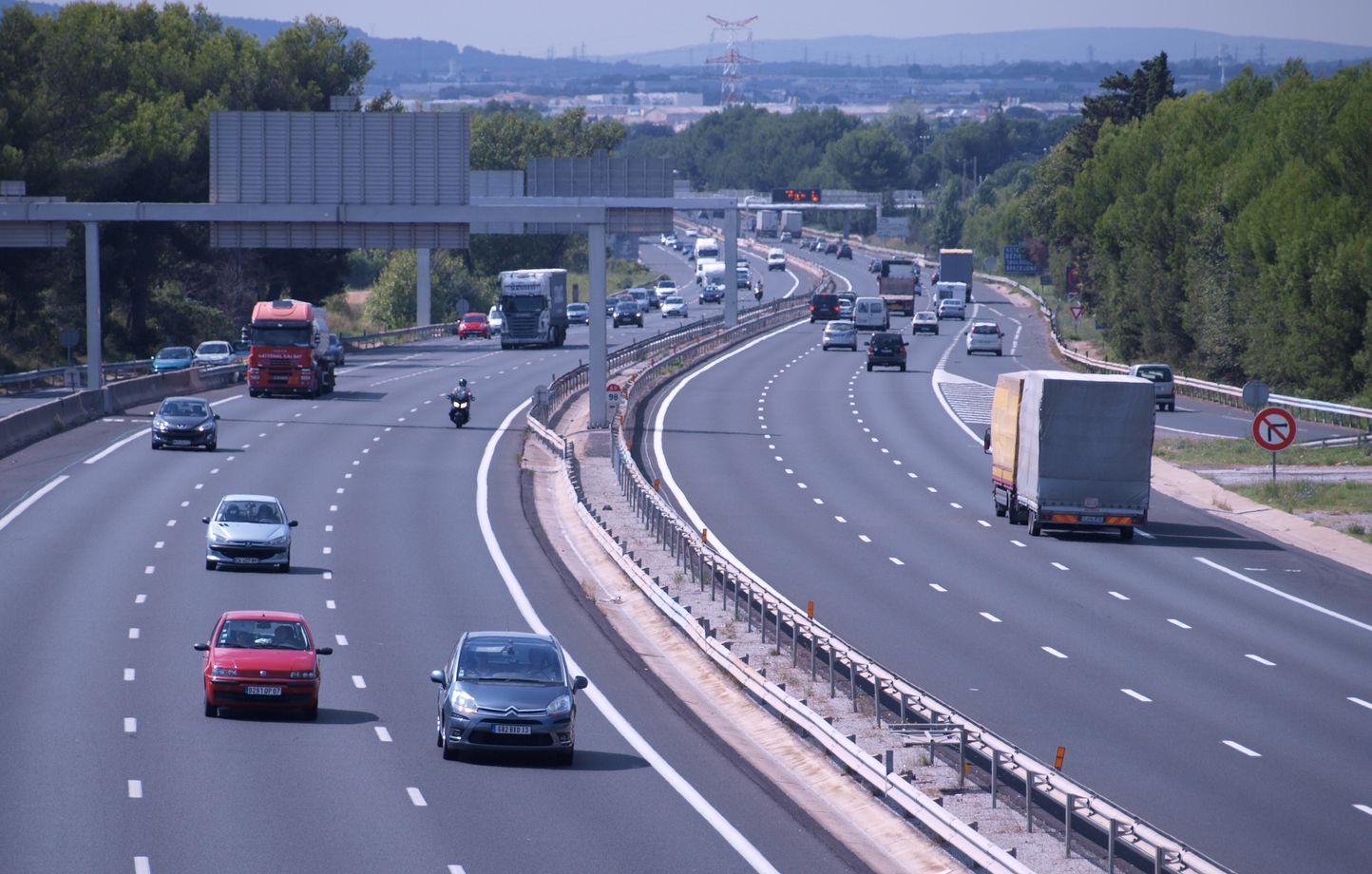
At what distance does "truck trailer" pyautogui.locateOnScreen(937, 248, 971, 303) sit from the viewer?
465 feet

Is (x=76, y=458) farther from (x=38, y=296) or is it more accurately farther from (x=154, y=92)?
(x=154, y=92)

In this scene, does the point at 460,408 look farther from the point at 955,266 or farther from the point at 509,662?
the point at 955,266

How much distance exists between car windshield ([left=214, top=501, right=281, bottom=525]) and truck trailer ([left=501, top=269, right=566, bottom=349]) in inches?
2386

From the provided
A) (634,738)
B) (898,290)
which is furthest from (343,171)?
(898,290)

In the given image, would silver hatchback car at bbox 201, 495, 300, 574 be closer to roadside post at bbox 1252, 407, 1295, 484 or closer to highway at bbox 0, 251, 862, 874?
highway at bbox 0, 251, 862, 874

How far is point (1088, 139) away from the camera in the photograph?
122m

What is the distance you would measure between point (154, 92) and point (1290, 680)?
85734 mm

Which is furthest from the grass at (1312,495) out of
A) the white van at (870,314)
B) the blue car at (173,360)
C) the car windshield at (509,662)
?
the white van at (870,314)

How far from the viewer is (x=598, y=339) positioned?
5766 cm

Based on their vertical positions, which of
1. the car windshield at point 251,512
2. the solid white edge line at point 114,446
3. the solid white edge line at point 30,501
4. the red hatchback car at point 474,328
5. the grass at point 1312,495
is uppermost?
the car windshield at point 251,512

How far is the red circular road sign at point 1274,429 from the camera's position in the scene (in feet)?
135

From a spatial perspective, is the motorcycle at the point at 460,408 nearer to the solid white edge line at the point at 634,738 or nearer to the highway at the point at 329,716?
the highway at the point at 329,716

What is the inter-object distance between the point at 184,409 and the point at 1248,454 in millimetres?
30709

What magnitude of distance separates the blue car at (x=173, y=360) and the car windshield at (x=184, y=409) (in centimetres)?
2201
